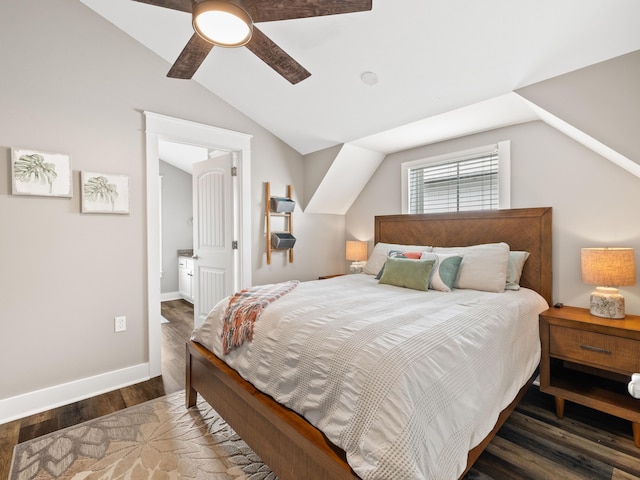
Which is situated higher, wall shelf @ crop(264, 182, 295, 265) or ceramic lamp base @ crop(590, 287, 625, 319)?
wall shelf @ crop(264, 182, 295, 265)

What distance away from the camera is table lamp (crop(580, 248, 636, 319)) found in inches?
78.0

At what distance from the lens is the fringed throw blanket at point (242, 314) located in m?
1.78

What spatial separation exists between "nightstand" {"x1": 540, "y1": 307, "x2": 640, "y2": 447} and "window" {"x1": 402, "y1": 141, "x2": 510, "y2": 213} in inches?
46.5

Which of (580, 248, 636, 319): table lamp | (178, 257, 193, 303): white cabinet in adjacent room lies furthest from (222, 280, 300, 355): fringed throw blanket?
(178, 257, 193, 303): white cabinet in adjacent room

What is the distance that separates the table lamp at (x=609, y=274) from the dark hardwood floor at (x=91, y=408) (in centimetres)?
318

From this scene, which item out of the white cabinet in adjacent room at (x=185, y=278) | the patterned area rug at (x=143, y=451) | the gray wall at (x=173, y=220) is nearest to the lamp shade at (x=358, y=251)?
the patterned area rug at (x=143, y=451)

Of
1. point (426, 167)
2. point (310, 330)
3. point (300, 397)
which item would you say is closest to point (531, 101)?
point (426, 167)

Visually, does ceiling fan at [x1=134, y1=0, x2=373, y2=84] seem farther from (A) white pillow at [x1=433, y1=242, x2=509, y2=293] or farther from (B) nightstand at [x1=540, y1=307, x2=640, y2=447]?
(B) nightstand at [x1=540, y1=307, x2=640, y2=447]

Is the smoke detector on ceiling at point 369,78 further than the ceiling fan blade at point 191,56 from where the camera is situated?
Yes

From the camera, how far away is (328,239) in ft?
13.9

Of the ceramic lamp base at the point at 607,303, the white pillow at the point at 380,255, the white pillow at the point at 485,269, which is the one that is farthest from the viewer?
the white pillow at the point at 380,255

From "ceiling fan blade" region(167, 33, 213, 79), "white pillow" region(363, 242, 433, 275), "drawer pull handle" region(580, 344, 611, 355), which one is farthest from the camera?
"white pillow" region(363, 242, 433, 275)

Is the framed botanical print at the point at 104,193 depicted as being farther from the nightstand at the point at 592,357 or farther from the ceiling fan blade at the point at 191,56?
the nightstand at the point at 592,357

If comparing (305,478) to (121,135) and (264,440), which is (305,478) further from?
(121,135)
